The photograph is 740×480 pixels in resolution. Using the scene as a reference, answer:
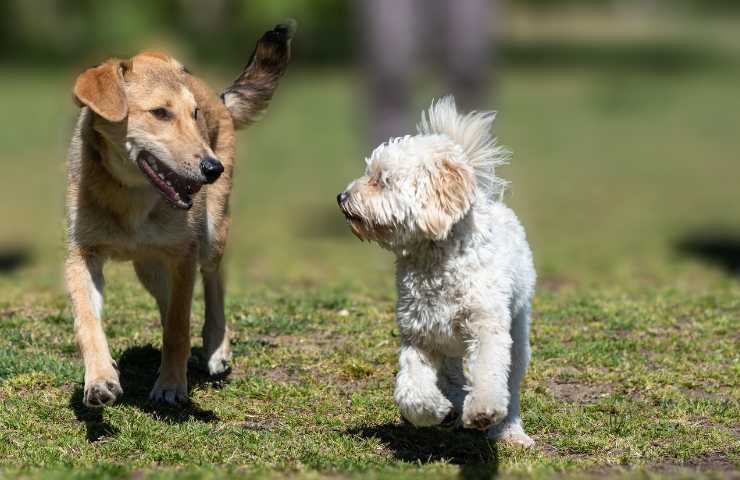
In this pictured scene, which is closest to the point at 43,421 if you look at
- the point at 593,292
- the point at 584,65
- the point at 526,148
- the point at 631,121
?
the point at 593,292

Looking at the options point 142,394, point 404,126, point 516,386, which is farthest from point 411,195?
point 404,126

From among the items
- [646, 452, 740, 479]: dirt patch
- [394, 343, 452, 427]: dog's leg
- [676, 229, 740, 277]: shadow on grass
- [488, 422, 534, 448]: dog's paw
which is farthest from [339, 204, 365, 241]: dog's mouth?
[676, 229, 740, 277]: shadow on grass

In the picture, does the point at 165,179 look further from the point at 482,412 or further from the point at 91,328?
the point at 482,412

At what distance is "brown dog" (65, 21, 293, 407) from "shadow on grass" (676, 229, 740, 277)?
7.05 m

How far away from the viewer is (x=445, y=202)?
564cm

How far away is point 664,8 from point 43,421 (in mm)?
83063

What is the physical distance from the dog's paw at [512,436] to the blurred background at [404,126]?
12.2ft

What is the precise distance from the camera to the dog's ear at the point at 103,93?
634 centimetres

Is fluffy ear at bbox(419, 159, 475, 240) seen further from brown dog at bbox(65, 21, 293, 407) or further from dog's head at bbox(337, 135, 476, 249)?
brown dog at bbox(65, 21, 293, 407)

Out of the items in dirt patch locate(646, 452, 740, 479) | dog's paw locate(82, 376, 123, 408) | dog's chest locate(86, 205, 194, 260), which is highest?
dog's chest locate(86, 205, 194, 260)

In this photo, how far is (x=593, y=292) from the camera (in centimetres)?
962

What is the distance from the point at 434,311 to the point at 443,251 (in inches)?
11.4

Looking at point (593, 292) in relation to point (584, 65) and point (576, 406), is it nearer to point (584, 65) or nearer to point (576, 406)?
point (576, 406)

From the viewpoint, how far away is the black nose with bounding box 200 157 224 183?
6.36 metres
